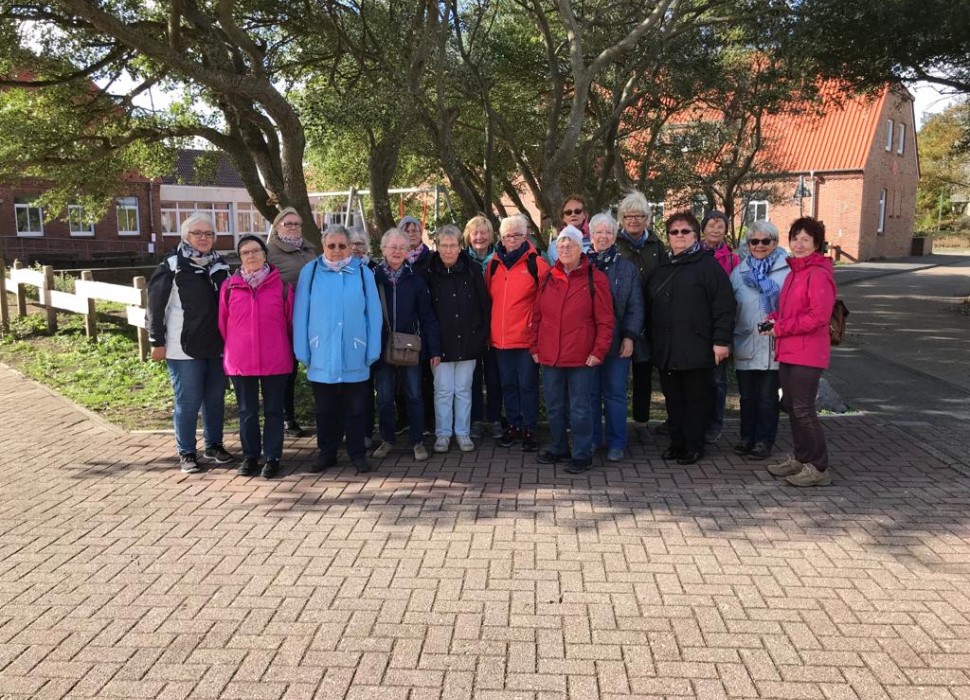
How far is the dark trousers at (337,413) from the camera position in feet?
18.9

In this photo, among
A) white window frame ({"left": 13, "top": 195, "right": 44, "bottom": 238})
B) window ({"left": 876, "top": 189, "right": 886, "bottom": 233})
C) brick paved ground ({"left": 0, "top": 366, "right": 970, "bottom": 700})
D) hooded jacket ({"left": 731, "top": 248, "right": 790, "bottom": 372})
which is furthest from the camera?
window ({"left": 876, "top": 189, "right": 886, "bottom": 233})

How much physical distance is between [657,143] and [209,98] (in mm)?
9111

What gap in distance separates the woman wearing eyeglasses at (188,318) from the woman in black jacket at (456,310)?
A: 5.30 feet

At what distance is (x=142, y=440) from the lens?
671cm

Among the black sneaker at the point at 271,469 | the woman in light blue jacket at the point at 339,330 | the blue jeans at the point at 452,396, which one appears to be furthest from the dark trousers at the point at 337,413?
the blue jeans at the point at 452,396

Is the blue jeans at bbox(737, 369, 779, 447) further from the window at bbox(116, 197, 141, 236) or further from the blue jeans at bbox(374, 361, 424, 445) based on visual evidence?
the window at bbox(116, 197, 141, 236)

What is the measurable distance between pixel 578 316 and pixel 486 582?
7.60 feet

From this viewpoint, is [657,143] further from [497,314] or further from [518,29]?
[497,314]

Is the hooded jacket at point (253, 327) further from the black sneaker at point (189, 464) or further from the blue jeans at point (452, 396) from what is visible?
the blue jeans at point (452, 396)

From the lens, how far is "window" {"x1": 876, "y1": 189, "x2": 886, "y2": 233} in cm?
3838

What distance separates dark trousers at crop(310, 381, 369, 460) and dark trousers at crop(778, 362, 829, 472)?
3056mm

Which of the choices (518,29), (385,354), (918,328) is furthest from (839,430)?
Answer: (518,29)

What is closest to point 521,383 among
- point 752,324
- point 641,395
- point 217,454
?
point 641,395

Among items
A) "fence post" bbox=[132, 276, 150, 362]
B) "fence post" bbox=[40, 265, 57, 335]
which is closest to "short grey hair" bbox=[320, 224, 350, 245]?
"fence post" bbox=[132, 276, 150, 362]
